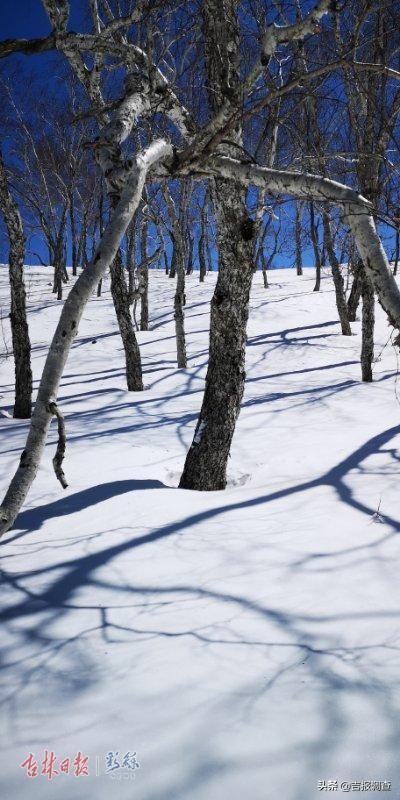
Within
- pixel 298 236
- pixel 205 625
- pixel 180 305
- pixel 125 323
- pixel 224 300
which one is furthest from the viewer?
pixel 298 236

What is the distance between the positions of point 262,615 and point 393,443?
139 inches

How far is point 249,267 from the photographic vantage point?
3.91 meters

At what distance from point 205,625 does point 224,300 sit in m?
2.65

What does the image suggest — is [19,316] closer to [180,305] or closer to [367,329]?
[180,305]

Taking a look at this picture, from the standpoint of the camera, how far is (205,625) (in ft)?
6.69

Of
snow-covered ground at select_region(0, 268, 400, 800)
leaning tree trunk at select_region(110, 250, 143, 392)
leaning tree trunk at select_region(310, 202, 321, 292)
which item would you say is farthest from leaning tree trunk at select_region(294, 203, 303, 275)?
snow-covered ground at select_region(0, 268, 400, 800)

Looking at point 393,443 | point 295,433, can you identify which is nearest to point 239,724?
point 393,443

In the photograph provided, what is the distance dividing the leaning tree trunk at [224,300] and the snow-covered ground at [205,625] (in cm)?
39

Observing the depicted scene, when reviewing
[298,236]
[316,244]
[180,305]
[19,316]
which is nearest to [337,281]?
[180,305]

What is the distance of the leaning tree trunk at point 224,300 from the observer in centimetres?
357

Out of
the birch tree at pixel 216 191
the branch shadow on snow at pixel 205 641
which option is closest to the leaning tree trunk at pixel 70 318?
the birch tree at pixel 216 191

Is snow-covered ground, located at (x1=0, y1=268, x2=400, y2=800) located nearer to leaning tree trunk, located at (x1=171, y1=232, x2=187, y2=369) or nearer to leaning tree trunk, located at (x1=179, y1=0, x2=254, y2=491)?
leaning tree trunk, located at (x1=179, y1=0, x2=254, y2=491)

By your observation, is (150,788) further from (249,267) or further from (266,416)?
(266,416)

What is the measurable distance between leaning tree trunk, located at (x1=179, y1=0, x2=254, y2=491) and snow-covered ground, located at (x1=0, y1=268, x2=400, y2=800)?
39 centimetres
